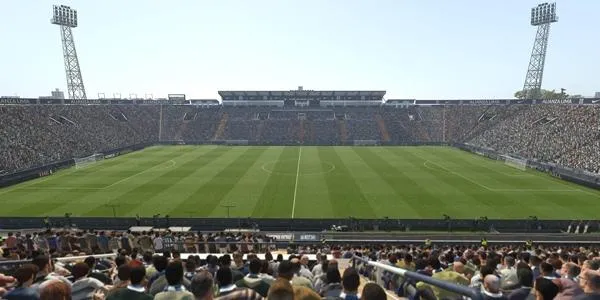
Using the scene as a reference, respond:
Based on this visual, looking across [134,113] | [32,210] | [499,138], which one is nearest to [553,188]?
[499,138]

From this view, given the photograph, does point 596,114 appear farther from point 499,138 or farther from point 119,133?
point 119,133

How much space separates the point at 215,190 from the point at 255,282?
33.6 m

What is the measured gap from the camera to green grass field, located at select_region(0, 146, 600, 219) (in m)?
32.3

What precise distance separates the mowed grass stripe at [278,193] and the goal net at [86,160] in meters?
26.0

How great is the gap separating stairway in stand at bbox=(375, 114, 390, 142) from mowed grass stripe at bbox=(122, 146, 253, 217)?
132 feet

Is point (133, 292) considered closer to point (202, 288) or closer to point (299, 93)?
point (202, 288)

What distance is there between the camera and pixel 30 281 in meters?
5.73

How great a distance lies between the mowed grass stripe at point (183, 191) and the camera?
32500 mm

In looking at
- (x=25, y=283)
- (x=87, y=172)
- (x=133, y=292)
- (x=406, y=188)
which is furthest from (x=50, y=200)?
(x=133, y=292)

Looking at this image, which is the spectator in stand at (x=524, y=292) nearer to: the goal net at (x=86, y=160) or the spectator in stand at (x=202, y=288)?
the spectator in stand at (x=202, y=288)

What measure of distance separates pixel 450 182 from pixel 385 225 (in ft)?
58.0

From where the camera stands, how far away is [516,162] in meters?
53.0

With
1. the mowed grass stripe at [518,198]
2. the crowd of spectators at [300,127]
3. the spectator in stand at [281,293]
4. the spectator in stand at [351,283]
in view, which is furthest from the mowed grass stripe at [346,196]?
the spectator in stand at [281,293]

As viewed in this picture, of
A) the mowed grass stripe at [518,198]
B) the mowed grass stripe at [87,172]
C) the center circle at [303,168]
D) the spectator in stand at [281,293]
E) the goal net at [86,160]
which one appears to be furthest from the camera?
the goal net at [86,160]
